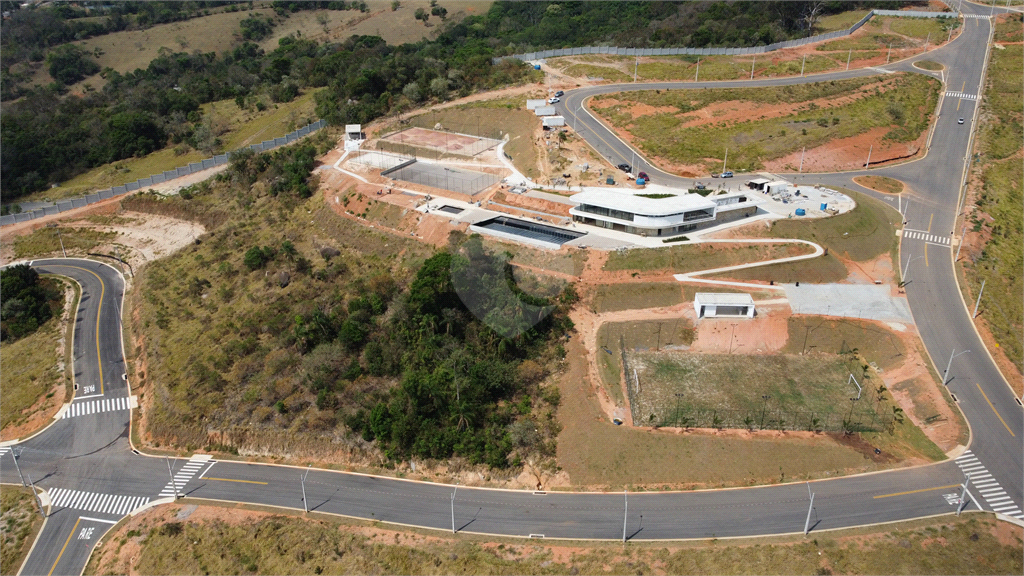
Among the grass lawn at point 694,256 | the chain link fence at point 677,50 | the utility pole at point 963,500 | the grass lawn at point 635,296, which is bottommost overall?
the utility pole at point 963,500

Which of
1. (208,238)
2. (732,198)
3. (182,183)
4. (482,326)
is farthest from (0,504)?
(732,198)

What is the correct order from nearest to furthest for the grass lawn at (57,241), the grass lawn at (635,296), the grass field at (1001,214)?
the grass field at (1001,214), the grass lawn at (635,296), the grass lawn at (57,241)

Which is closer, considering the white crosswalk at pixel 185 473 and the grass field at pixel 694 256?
the white crosswalk at pixel 185 473

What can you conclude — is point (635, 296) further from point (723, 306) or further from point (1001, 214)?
point (1001, 214)

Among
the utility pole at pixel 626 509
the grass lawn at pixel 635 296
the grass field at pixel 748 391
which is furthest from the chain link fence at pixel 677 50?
the utility pole at pixel 626 509

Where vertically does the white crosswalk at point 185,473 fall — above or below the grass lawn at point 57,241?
below

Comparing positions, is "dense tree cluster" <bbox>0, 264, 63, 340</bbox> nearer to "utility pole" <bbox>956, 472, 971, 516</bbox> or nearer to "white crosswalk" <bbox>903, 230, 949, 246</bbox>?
"utility pole" <bbox>956, 472, 971, 516</bbox>

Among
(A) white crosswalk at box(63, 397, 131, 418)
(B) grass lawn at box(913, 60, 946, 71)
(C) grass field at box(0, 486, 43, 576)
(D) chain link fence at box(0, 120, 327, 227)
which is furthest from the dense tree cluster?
(B) grass lawn at box(913, 60, 946, 71)

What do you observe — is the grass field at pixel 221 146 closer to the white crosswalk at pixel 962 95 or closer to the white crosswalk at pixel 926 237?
the white crosswalk at pixel 926 237
